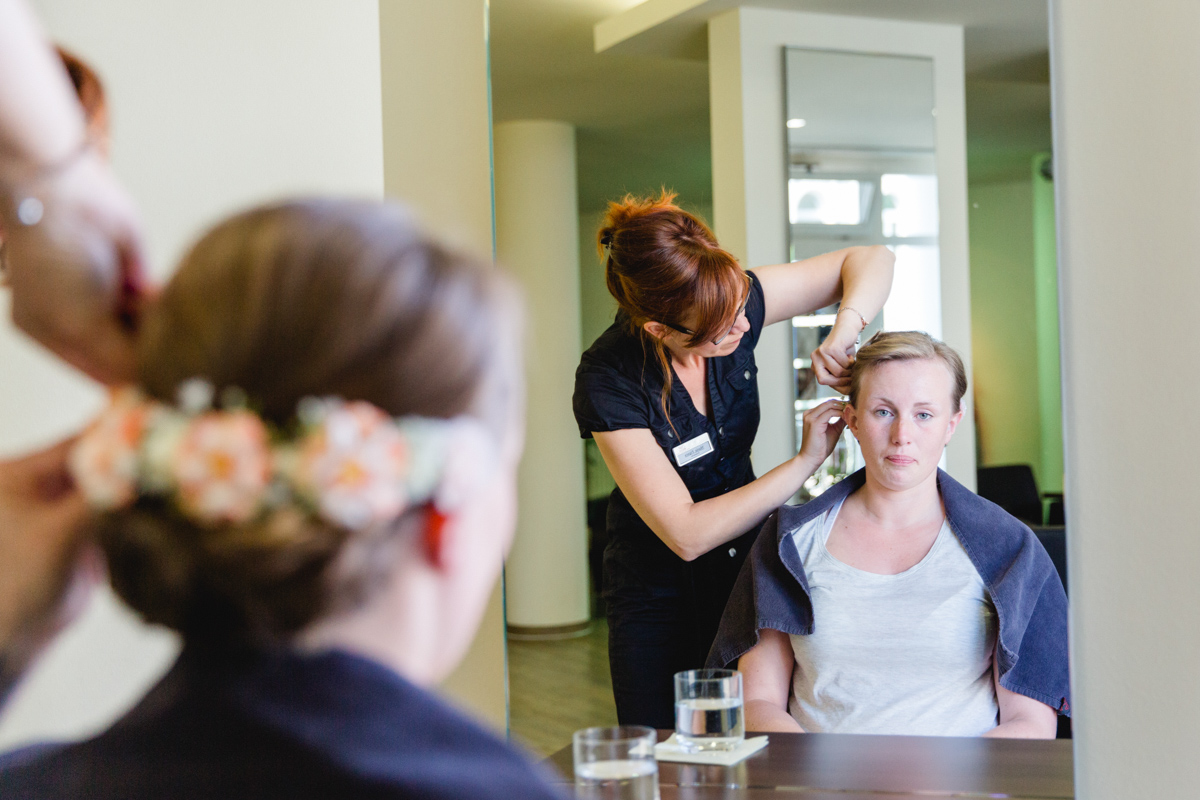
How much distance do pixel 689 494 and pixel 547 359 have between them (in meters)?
0.26

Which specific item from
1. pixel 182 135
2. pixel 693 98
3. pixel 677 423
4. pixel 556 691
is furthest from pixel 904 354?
pixel 182 135

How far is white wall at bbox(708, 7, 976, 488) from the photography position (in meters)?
1.23

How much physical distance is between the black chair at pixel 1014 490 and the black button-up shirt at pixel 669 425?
30cm

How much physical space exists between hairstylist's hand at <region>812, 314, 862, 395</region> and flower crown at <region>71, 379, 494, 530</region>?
822 mm

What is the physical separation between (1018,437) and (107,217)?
1.05m

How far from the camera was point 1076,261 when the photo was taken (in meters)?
1.22

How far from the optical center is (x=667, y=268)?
1.32 m

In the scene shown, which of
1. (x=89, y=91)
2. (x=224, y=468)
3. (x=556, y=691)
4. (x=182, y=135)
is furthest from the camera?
(x=556, y=691)

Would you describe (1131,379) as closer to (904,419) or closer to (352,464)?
(904,419)

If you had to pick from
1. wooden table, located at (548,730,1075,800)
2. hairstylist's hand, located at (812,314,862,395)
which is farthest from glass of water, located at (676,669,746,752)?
hairstylist's hand, located at (812,314,862,395)

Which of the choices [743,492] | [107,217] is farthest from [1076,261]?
[107,217]

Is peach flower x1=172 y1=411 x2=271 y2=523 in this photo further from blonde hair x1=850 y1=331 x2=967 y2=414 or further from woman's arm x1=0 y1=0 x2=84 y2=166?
blonde hair x1=850 y1=331 x2=967 y2=414

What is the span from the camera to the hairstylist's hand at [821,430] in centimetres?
128

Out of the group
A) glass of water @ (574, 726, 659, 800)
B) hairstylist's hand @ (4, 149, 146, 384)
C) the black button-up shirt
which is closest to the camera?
hairstylist's hand @ (4, 149, 146, 384)
